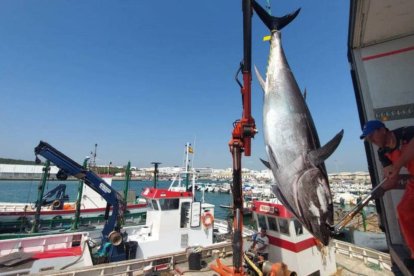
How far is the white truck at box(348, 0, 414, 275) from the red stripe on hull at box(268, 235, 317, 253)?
3.78m

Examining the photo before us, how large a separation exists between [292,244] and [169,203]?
16.1ft

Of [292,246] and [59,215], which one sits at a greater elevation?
[292,246]

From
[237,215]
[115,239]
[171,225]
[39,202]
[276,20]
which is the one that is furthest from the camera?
[39,202]

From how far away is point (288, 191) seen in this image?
63.5 inches

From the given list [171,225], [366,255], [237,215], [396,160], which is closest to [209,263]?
[171,225]

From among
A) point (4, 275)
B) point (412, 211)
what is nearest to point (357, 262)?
point (412, 211)

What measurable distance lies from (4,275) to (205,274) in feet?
17.6

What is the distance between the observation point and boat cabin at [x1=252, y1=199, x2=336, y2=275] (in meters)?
6.22

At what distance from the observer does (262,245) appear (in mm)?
6656

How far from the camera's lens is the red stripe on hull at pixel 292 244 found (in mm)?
6197

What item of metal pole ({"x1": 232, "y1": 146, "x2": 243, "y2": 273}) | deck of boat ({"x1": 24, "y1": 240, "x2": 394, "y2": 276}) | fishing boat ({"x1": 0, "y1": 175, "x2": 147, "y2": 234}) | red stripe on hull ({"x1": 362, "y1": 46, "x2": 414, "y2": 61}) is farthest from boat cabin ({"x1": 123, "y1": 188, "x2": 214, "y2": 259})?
red stripe on hull ({"x1": 362, "y1": 46, "x2": 414, "y2": 61})

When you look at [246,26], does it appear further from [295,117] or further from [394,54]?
[295,117]

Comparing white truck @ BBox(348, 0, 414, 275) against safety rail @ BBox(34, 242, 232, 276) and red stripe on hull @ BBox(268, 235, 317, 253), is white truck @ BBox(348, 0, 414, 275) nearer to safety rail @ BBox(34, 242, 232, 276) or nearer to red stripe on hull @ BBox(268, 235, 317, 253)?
red stripe on hull @ BBox(268, 235, 317, 253)

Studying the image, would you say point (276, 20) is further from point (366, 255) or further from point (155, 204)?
point (366, 255)
